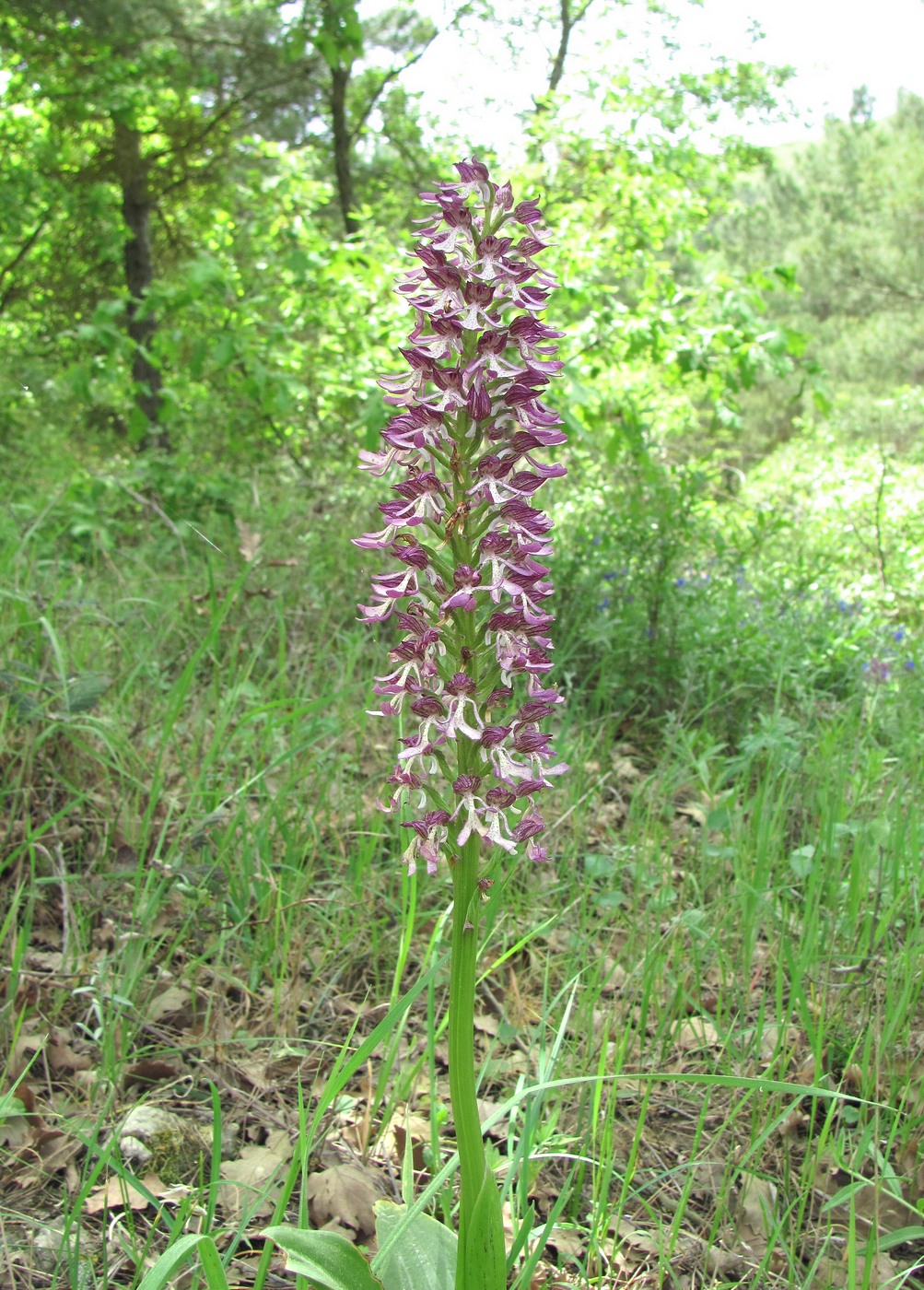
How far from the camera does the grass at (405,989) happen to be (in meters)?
1.85

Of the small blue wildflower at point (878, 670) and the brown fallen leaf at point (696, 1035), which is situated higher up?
the small blue wildflower at point (878, 670)

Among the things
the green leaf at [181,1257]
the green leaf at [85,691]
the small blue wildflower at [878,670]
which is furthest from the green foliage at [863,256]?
the green leaf at [181,1257]

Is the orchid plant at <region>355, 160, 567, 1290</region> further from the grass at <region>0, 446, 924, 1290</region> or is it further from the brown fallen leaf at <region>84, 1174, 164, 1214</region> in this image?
the brown fallen leaf at <region>84, 1174, 164, 1214</region>

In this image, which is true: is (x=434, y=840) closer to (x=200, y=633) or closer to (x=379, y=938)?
(x=379, y=938)

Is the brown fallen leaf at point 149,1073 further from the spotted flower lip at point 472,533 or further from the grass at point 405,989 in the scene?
the spotted flower lip at point 472,533

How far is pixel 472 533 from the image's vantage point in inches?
61.5

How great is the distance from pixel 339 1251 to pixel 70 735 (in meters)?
2.03

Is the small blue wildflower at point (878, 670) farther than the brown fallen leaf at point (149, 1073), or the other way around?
the small blue wildflower at point (878, 670)

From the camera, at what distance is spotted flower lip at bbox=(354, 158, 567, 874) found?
1537 mm

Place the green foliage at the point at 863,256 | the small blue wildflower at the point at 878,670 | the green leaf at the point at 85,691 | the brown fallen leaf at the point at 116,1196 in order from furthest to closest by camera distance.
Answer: the green foliage at the point at 863,256 < the small blue wildflower at the point at 878,670 < the green leaf at the point at 85,691 < the brown fallen leaf at the point at 116,1196

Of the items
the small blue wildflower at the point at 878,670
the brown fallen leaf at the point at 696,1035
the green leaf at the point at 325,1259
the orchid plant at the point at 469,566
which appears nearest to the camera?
the green leaf at the point at 325,1259

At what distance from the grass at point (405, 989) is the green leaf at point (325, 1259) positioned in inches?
3.8

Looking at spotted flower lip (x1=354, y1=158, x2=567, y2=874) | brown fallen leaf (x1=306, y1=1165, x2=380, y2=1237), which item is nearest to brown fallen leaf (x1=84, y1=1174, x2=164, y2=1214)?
brown fallen leaf (x1=306, y1=1165, x2=380, y2=1237)

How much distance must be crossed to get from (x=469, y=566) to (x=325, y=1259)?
108 centimetres
